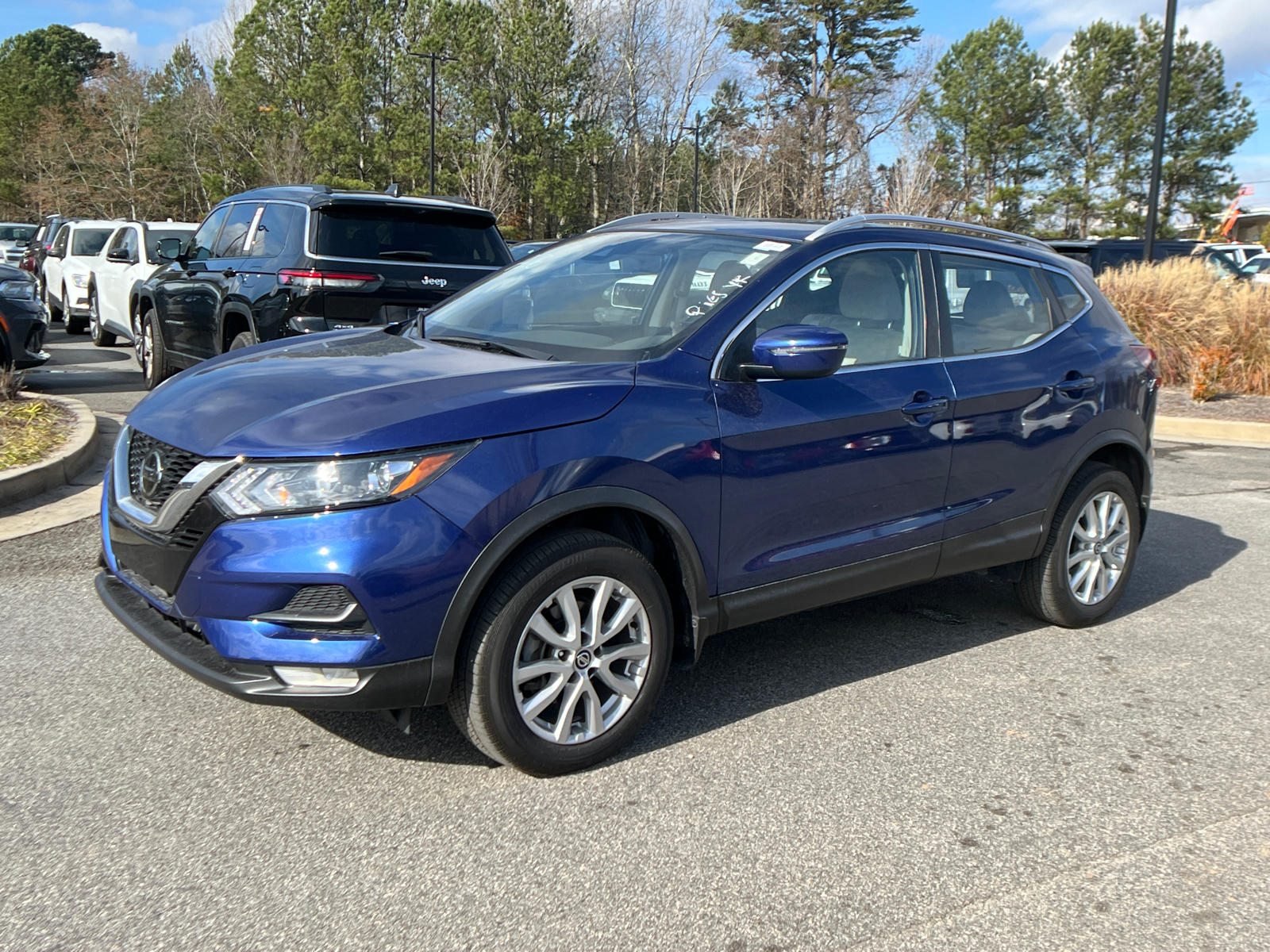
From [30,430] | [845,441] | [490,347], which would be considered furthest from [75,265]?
[845,441]

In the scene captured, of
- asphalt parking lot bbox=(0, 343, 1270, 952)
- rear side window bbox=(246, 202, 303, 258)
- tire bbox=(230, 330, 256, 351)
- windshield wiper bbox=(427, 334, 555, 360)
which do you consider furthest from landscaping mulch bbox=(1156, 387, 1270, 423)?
windshield wiper bbox=(427, 334, 555, 360)

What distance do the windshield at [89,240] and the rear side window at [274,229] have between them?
9.97 m

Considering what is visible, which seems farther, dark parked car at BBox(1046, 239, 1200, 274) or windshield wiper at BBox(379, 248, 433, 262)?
dark parked car at BBox(1046, 239, 1200, 274)

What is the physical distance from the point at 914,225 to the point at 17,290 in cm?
847

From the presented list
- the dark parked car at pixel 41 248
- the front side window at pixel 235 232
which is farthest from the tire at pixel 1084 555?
the dark parked car at pixel 41 248

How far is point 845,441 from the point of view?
3.99 metres

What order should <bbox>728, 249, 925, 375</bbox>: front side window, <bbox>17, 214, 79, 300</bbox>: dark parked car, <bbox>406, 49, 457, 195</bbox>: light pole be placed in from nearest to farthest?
1. <bbox>728, 249, 925, 375</bbox>: front side window
2. <bbox>17, 214, 79, 300</bbox>: dark parked car
3. <bbox>406, 49, 457, 195</bbox>: light pole

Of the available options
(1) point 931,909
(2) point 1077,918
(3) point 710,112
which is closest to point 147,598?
(1) point 931,909

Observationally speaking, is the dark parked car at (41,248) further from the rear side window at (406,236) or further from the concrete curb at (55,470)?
the rear side window at (406,236)

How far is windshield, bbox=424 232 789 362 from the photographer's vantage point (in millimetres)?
3889

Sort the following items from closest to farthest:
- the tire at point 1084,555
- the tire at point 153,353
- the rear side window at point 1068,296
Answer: the tire at point 1084,555 → the rear side window at point 1068,296 → the tire at point 153,353

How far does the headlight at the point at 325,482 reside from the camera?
3021 mm

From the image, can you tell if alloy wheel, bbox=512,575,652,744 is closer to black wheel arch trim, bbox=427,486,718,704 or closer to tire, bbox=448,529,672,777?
tire, bbox=448,529,672,777

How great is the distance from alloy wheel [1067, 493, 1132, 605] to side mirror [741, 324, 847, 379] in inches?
76.7
